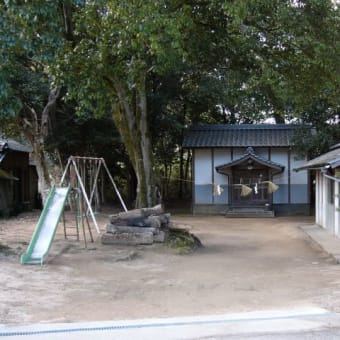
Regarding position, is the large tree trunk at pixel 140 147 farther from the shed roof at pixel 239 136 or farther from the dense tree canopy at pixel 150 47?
the shed roof at pixel 239 136

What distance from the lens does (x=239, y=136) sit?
28969 millimetres

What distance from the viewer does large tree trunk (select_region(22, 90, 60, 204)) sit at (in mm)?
24438

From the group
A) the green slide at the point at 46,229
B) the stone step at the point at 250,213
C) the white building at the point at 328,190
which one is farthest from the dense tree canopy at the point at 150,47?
the stone step at the point at 250,213

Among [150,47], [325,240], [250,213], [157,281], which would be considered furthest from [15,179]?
[157,281]

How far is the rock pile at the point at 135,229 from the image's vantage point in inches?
561

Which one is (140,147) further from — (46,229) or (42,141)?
(42,141)

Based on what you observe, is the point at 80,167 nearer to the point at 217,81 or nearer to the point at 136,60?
the point at 136,60

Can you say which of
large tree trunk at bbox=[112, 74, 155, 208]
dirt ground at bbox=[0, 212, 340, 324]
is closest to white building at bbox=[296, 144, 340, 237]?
dirt ground at bbox=[0, 212, 340, 324]

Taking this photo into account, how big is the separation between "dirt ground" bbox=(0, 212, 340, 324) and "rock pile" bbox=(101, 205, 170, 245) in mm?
340

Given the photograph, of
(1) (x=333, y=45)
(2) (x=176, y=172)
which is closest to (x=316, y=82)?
(1) (x=333, y=45)

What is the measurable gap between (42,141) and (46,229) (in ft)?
41.7

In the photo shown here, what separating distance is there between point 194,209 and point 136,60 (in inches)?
621

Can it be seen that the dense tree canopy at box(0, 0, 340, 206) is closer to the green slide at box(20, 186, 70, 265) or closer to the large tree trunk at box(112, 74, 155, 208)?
the large tree trunk at box(112, 74, 155, 208)

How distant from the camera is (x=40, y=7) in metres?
9.88
